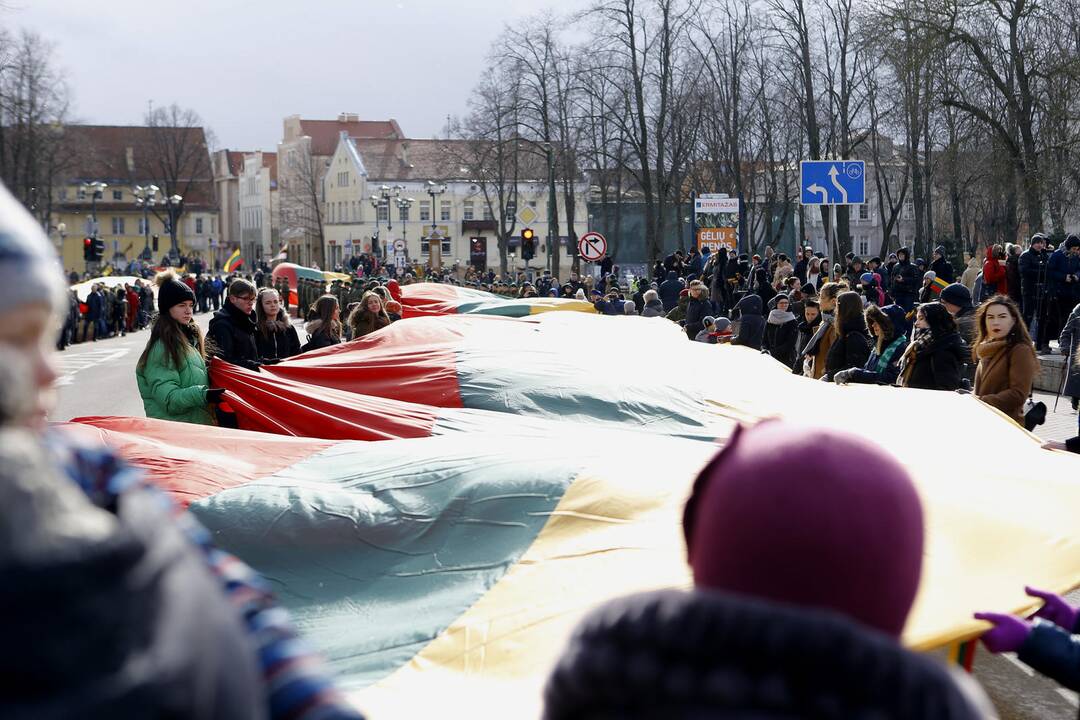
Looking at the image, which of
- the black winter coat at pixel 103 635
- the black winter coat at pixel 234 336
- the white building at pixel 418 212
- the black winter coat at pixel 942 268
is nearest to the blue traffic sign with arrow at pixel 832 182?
the black winter coat at pixel 942 268

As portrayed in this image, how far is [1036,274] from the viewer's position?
19719 mm

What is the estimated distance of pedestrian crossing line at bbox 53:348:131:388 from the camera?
1022 inches

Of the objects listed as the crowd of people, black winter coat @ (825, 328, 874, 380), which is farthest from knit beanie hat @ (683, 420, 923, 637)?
black winter coat @ (825, 328, 874, 380)

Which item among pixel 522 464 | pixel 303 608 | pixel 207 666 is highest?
pixel 207 666

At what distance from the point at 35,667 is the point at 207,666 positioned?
0.16 m

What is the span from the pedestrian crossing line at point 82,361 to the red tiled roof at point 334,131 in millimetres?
94080

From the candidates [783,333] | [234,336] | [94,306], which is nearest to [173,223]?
[94,306]

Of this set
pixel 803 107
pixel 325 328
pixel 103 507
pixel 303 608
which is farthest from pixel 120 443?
pixel 803 107

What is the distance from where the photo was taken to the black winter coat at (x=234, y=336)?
9.11 m

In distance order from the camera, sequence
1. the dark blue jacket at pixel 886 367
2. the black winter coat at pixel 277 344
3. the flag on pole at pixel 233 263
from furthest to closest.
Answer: the flag on pole at pixel 233 263, the dark blue jacket at pixel 886 367, the black winter coat at pixel 277 344

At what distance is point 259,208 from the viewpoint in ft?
477

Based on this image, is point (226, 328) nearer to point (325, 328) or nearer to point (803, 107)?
point (325, 328)

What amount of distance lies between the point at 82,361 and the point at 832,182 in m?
18.8

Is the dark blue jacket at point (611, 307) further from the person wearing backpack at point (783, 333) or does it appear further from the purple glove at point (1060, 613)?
the purple glove at point (1060, 613)
